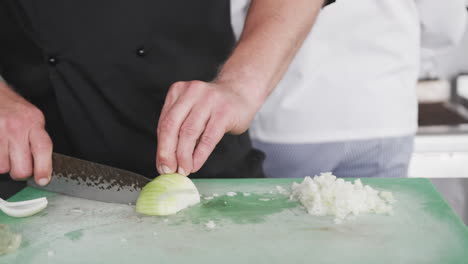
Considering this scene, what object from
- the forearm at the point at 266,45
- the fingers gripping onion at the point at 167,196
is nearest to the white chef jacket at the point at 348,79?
the forearm at the point at 266,45

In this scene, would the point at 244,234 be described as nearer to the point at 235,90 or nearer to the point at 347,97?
the point at 235,90

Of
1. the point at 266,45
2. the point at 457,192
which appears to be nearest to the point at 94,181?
the point at 266,45

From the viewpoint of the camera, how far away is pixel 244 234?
0.89m

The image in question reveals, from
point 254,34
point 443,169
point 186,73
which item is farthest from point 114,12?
point 443,169

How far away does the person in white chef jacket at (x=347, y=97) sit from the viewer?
1.54 m

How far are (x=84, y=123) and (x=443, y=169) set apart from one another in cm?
124

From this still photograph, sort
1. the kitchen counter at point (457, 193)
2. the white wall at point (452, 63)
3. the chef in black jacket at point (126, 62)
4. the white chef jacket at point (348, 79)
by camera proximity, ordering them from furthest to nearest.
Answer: the white wall at point (452, 63) → the kitchen counter at point (457, 193) → the white chef jacket at point (348, 79) → the chef in black jacket at point (126, 62)

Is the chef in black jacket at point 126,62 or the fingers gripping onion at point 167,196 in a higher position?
the chef in black jacket at point 126,62

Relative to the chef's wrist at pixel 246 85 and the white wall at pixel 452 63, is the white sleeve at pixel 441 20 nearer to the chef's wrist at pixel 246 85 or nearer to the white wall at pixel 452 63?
the chef's wrist at pixel 246 85

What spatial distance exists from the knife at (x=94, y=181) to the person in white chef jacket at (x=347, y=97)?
0.59 m

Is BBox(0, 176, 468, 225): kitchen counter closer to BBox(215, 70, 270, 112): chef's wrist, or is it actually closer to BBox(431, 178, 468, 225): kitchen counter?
BBox(431, 178, 468, 225): kitchen counter

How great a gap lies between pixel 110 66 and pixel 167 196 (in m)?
0.39

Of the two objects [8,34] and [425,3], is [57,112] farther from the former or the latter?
[425,3]

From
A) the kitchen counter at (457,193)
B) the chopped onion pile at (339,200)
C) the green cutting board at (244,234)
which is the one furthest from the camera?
the kitchen counter at (457,193)
